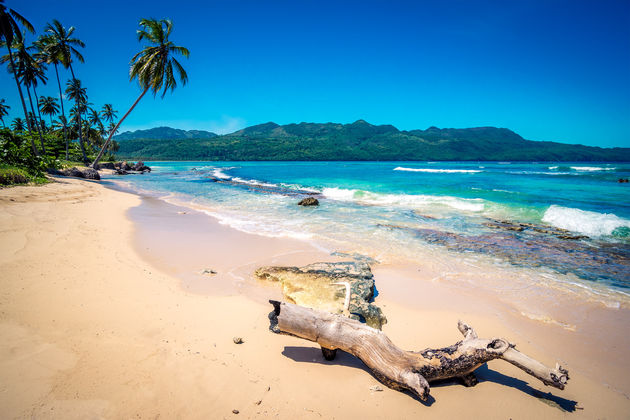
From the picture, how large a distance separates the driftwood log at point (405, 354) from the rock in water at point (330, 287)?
720 millimetres

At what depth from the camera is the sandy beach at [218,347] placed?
244cm

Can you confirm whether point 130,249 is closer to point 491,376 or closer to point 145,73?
point 491,376

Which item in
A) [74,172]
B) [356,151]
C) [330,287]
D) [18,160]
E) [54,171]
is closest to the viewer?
[330,287]

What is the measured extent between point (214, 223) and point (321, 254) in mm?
5178

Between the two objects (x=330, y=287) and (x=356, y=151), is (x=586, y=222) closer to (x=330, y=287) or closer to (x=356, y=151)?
(x=330, y=287)

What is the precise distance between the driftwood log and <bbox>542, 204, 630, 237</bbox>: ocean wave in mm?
10741

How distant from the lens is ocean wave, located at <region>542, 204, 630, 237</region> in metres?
10.1

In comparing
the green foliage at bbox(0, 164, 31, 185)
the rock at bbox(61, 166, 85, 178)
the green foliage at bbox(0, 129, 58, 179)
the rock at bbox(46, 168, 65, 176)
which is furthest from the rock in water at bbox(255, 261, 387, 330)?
the rock at bbox(61, 166, 85, 178)

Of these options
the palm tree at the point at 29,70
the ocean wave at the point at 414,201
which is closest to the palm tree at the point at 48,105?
the palm tree at the point at 29,70

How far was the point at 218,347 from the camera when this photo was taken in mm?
3193

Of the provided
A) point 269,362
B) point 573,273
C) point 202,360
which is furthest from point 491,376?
point 573,273

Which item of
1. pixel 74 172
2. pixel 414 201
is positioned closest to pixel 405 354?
pixel 414 201

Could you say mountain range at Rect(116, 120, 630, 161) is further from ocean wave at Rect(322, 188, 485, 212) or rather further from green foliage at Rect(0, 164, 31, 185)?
green foliage at Rect(0, 164, 31, 185)

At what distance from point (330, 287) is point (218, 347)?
2.03m
